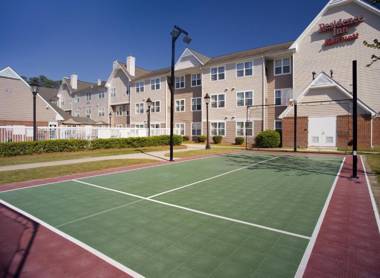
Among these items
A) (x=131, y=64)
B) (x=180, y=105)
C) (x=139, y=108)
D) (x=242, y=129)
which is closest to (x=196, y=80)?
(x=180, y=105)

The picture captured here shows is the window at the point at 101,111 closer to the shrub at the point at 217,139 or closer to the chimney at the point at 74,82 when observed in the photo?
the chimney at the point at 74,82

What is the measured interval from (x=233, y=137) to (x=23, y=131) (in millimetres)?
22113

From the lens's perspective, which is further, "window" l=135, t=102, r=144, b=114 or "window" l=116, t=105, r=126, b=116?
"window" l=116, t=105, r=126, b=116

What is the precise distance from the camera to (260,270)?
315 cm

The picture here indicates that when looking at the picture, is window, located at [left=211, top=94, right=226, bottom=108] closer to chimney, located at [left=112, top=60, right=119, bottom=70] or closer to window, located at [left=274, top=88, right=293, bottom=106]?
window, located at [left=274, top=88, right=293, bottom=106]

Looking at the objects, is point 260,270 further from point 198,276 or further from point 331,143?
point 331,143

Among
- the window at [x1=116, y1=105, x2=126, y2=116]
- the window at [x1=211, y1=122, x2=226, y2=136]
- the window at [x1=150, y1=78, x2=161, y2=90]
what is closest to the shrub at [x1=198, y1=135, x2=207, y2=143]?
the window at [x1=211, y1=122, x2=226, y2=136]

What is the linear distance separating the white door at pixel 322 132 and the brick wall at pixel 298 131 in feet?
1.55

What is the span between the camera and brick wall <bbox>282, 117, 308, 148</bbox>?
78.9ft

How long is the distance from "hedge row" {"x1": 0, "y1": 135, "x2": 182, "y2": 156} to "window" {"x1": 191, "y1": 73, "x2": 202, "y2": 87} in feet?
37.0

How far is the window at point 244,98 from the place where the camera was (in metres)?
29.0

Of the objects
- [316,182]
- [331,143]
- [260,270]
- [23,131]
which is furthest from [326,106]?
[23,131]

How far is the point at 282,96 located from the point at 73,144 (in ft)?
74.5

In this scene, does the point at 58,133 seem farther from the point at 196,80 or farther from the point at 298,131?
the point at 298,131
